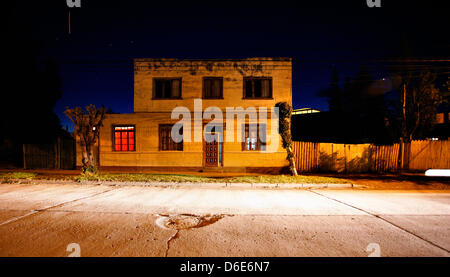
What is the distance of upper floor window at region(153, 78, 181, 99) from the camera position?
13.1 metres

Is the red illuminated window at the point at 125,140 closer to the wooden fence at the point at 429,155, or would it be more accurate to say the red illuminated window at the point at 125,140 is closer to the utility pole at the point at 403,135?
the utility pole at the point at 403,135

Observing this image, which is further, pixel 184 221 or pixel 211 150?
pixel 211 150

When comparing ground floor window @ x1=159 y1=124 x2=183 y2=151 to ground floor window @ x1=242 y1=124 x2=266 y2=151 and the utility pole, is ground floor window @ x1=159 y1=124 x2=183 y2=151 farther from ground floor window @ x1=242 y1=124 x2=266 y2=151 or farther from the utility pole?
the utility pole

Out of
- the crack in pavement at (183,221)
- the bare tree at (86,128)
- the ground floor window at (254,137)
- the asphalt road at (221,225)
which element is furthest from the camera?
the ground floor window at (254,137)

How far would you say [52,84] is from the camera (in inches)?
694

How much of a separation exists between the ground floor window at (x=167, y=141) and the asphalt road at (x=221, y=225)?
6313mm

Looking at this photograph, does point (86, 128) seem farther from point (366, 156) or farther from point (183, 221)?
point (366, 156)

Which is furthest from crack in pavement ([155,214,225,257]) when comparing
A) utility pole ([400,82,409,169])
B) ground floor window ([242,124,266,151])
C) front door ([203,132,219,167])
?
utility pole ([400,82,409,169])

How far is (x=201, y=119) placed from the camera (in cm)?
1267

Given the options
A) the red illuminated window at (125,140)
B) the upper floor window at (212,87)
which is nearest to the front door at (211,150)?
the upper floor window at (212,87)

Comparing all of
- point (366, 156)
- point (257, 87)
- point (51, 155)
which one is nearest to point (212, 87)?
point (257, 87)

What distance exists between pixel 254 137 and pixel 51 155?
1350 cm

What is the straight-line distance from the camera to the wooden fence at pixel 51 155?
43.2 feet
